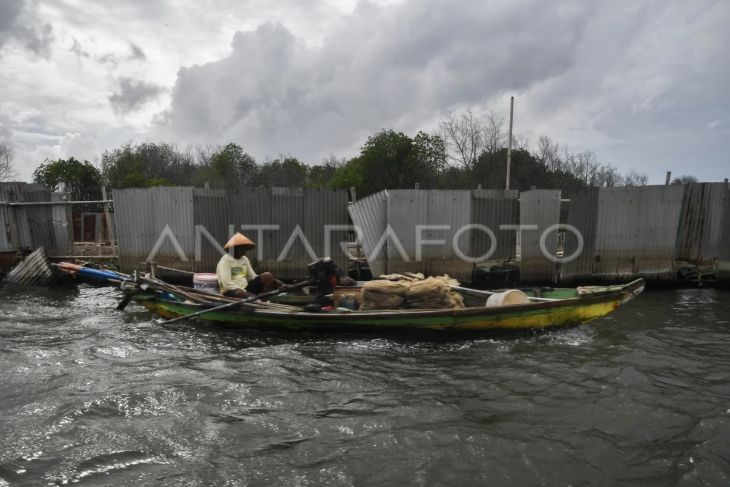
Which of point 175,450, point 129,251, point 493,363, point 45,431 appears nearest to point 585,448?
point 493,363

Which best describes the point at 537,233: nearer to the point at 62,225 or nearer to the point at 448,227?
the point at 448,227

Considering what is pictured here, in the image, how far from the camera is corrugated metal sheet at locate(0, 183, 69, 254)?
520 inches

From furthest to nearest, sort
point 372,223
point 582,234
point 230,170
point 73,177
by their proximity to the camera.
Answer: point 230,170 → point 73,177 → point 582,234 → point 372,223

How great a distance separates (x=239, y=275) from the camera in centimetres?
862

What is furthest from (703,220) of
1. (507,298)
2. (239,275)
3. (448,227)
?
(239,275)

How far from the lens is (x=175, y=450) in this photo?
437 cm

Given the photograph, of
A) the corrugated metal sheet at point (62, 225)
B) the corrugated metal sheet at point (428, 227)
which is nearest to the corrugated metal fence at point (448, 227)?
the corrugated metal sheet at point (428, 227)

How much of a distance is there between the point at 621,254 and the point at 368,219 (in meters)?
6.68

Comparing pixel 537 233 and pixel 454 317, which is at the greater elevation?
pixel 537 233

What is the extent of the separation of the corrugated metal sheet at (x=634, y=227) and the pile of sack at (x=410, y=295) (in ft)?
19.6

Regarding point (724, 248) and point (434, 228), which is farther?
point (724, 248)

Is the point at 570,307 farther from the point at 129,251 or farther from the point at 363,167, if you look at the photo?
the point at 363,167

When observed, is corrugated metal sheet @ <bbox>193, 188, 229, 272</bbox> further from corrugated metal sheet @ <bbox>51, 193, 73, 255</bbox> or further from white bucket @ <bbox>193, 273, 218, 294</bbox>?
corrugated metal sheet @ <bbox>51, 193, 73, 255</bbox>

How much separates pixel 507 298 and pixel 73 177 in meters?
27.0
